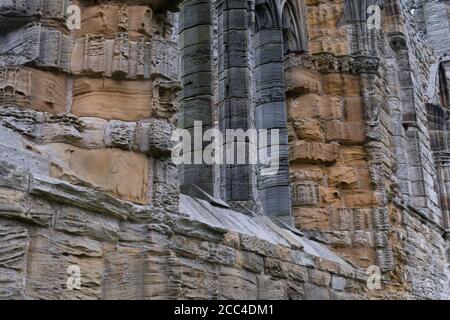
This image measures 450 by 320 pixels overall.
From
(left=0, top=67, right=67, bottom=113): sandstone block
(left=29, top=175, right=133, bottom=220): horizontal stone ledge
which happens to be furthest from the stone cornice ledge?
(left=29, top=175, right=133, bottom=220): horizontal stone ledge

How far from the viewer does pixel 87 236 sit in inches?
130

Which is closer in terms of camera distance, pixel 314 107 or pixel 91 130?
pixel 91 130

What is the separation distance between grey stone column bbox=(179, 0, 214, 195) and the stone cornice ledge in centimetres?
156

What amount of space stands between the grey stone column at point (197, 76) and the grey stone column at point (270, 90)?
103cm

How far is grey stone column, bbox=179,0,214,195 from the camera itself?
5809 mm

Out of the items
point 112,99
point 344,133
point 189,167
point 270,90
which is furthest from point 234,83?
point 112,99

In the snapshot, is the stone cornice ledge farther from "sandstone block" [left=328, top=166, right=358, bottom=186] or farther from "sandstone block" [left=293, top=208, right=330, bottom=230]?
"sandstone block" [left=293, top=208, right=330, bottom=230]

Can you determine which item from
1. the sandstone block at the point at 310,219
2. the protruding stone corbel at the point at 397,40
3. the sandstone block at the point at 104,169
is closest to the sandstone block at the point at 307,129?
the sandstone block at the point at 310,219

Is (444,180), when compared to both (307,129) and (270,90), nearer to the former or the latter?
(307,129)

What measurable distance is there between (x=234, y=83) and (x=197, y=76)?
527 millimetres

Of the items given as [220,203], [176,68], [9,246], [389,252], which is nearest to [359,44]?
[389,252]

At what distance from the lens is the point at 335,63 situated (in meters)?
7.72
